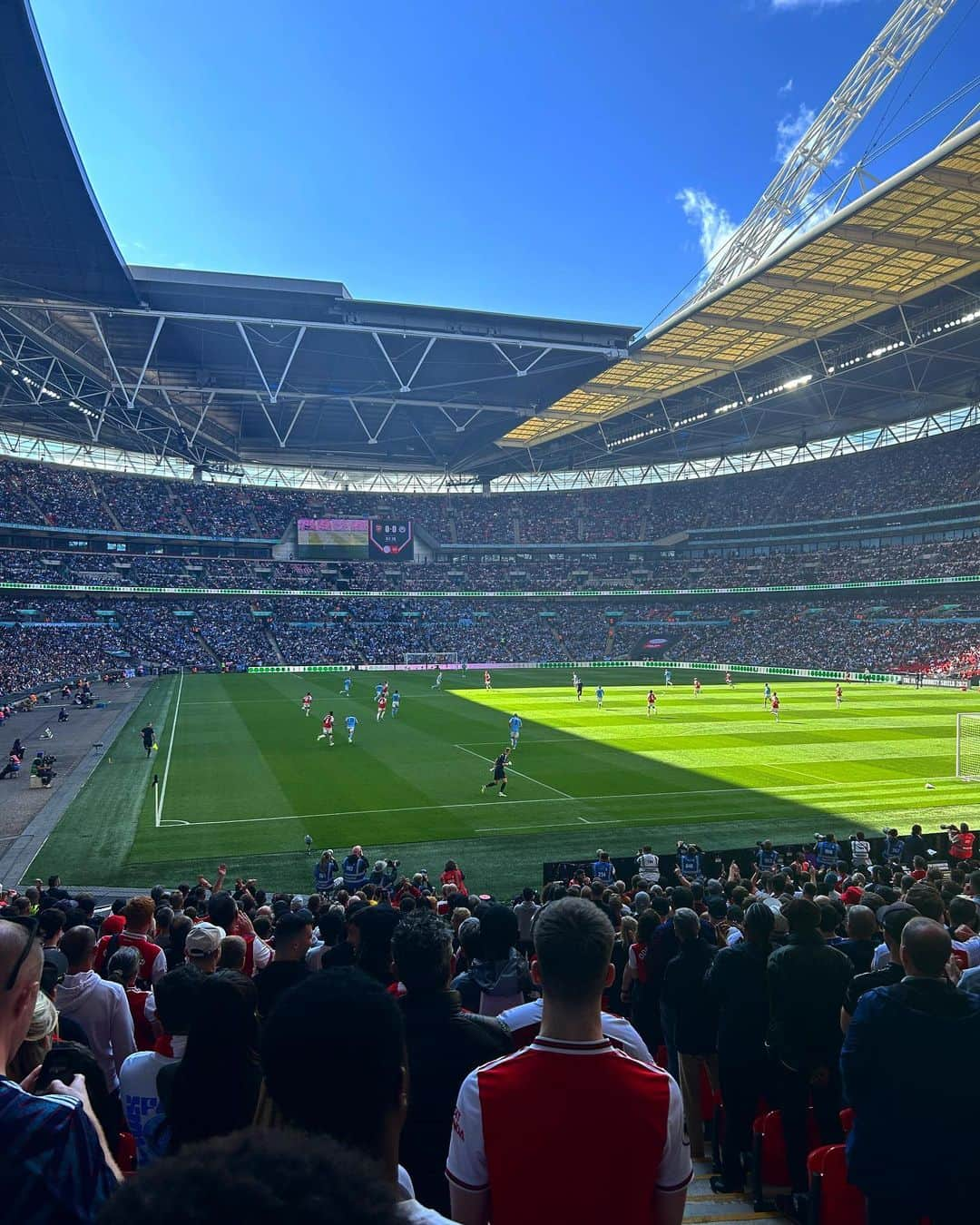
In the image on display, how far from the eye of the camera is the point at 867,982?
5.53 metres

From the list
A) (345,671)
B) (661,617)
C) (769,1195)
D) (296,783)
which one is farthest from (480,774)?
(661,617)

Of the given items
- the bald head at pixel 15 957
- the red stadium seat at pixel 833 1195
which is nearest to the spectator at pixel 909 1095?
the red stadium seat at pixel 833 1195

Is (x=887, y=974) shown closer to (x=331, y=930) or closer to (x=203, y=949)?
(x=203, y=949)

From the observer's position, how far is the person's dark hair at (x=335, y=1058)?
2.19 m

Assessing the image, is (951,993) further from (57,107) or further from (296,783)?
(57,107)

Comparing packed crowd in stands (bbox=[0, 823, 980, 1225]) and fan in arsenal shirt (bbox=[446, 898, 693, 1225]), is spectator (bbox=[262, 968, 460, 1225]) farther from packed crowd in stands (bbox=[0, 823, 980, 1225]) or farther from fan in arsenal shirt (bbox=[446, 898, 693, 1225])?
fan in arsenal shirt (bbox=[446, 898, 693, 1225])

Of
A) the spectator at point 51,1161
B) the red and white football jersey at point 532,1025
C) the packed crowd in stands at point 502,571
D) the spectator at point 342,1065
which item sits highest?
the packed crowd in stands at point 502,571

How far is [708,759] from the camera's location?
107 ft

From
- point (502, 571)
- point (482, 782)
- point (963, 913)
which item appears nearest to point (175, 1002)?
point (963, 913)

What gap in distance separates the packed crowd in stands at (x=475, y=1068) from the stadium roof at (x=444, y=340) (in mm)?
29499

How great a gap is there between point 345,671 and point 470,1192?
252 ft

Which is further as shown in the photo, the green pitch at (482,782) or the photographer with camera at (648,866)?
the green pitch at (482,782)

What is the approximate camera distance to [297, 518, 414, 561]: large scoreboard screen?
89188 millimetres

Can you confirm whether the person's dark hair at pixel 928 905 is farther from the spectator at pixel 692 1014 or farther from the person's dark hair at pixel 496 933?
the person's dark hair at pixel 496 933
